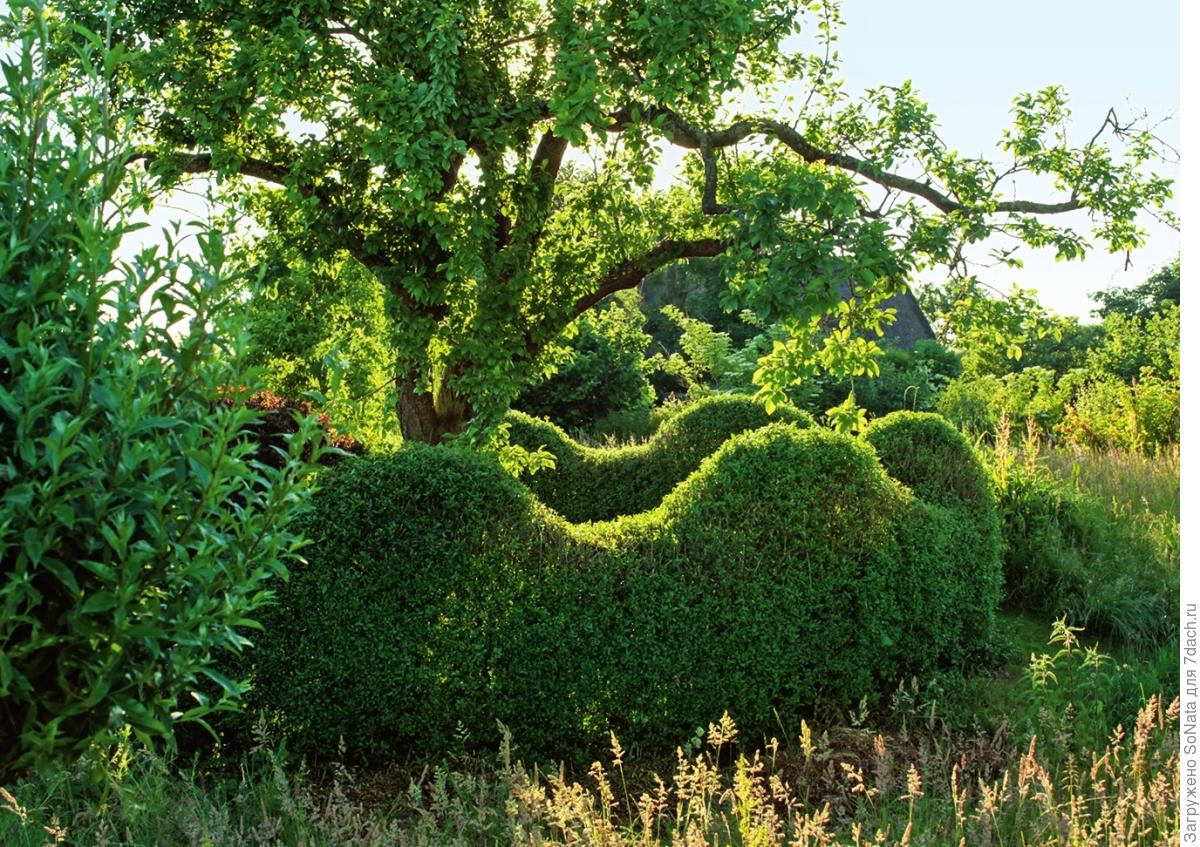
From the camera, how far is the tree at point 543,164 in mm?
7688

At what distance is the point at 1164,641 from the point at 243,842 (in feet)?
20.9

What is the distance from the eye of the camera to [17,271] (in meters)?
3.21

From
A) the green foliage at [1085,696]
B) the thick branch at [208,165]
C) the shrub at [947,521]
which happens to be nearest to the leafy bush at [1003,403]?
the shrub at [947,521]

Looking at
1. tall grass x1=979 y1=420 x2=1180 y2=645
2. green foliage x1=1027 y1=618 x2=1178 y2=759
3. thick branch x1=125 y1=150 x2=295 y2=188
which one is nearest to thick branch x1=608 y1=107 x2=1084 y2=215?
tall grass x1=979 y1=420 x2=1180 y2=645

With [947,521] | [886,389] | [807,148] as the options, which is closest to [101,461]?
[947,521]

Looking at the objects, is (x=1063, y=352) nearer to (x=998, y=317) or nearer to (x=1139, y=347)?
(x=1139, y=347)

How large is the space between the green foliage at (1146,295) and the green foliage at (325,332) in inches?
852

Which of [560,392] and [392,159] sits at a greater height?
[392,159]

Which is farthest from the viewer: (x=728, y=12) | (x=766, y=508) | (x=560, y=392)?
(x=560, y=392)

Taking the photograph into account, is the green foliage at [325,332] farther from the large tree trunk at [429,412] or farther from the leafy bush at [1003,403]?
the leafy bush at [1003,403]

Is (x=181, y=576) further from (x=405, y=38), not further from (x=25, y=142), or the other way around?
(x=405, y=38)

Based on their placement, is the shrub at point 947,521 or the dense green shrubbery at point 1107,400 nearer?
the shrub at point 947,521

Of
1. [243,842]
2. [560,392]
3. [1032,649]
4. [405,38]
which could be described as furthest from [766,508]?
[560,392]

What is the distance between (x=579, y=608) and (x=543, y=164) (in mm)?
4826
